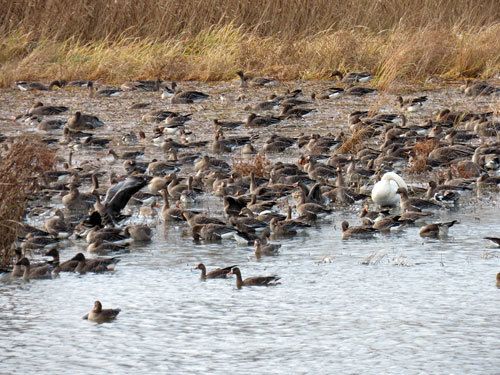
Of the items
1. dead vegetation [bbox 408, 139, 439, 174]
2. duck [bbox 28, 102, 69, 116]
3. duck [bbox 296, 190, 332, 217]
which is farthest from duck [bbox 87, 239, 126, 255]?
duck [bbox 28, 102, 69, 116]

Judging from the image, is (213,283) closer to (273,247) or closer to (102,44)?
(273,247)

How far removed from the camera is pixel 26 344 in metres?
8.51

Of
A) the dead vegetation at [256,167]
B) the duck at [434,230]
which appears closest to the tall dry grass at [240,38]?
the dead vegetation at [256,167]

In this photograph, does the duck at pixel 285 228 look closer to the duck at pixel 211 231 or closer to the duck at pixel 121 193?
the duck at pixel 211 231

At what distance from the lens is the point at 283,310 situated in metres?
9.53

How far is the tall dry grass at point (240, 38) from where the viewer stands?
2736 centimetres

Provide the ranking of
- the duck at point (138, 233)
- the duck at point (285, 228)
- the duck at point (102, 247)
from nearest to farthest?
the duck at point (102, 247)
the duck at point (138, 233)
the duck at point (285, 228)

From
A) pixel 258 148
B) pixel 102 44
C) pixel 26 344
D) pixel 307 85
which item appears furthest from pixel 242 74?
pixel 26 344

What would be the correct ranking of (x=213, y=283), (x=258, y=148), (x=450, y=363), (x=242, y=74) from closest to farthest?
(x=450, y=363) → (x=213, y=283) → (x=258, y=148) → (x=242, y=74)

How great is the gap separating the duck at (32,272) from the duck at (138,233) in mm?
1871

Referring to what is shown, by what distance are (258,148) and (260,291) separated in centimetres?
1016

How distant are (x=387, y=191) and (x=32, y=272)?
19.9 ft

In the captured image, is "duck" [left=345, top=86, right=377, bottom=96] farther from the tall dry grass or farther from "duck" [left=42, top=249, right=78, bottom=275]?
"duck" [left=42, top=249, right=78, bottom=275]

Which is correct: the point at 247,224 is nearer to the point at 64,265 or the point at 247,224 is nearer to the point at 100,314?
the point at 64,265
